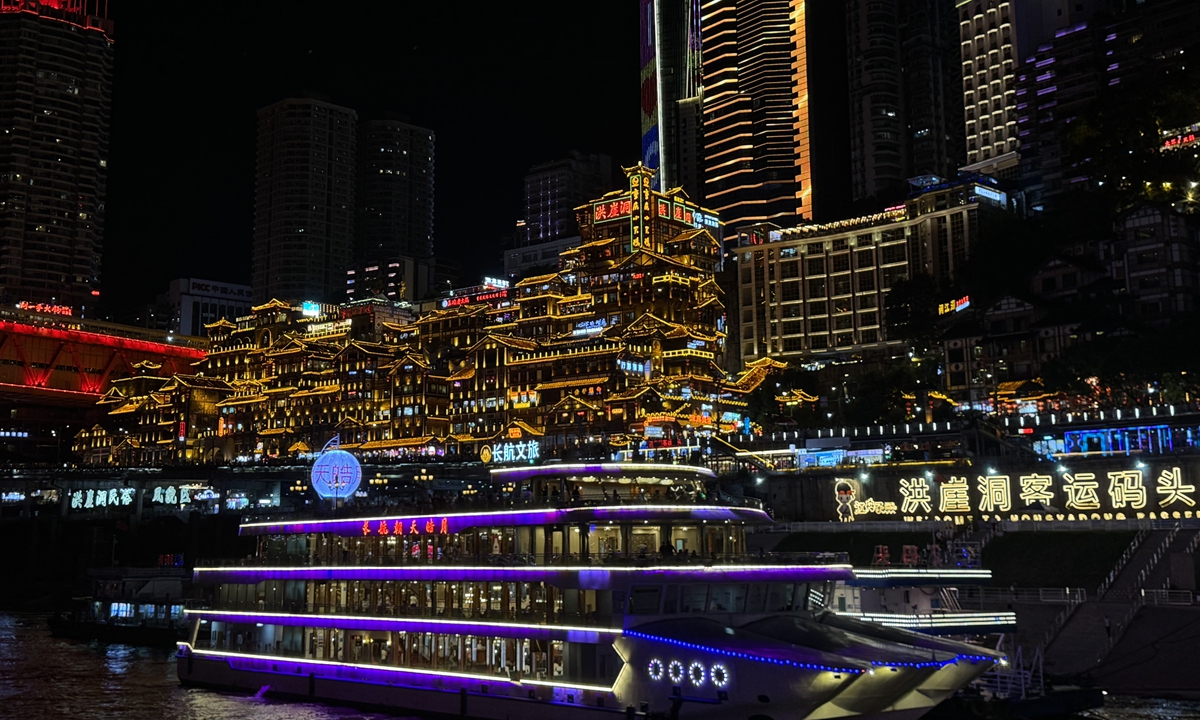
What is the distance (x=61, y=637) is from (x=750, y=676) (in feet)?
155

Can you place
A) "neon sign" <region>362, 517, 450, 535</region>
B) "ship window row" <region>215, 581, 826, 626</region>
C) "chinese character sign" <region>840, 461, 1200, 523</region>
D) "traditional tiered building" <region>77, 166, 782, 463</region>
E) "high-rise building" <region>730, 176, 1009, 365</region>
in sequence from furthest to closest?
"high-rise building" <region>730, 176, 1009, 365</region> → "traditional tiered building" <region>77, 166, 782, 463</region> → "chinese character sign" <region>840, 461, 1200, 523</region> → "neon sign" <region>362, 517, 450, 535</region> → "ship window row" <region>215, 581, 826, 626</region>

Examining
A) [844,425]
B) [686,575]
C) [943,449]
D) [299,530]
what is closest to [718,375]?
[844,425]

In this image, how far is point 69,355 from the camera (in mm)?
141500

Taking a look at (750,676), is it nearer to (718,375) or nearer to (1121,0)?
(718,375)

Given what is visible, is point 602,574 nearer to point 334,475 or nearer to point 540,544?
point 540,544

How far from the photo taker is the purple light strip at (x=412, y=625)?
29844mm

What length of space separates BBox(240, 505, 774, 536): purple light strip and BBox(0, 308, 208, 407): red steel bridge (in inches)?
4222

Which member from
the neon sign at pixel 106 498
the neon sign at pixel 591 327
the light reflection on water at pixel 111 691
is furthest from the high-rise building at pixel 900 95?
the light reflection on water at pixel 111 691

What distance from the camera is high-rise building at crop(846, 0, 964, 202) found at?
16538 cm

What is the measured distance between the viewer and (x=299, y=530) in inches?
1581

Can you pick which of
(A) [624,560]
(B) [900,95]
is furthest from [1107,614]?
(B) [900,95]

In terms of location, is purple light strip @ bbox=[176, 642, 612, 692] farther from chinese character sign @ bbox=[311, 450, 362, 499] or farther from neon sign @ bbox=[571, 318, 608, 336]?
neon sign @ bbox=[571, 318, 608, 336]

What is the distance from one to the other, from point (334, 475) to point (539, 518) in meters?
16.2

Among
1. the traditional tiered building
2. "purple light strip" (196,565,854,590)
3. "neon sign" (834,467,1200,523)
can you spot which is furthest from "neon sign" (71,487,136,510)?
"purple light strip" (196,565,854,590)
